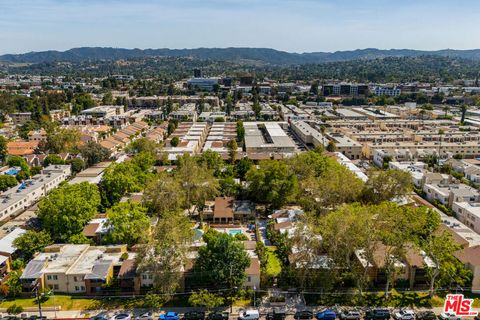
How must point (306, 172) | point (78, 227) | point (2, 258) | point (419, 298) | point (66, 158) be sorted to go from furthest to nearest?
1. point (66, 158)
2. point (306, 172)
3. point (78, 227)
4. point (2, 258)
5. point (419, 298)

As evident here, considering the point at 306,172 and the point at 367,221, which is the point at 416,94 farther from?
the point at 367,221

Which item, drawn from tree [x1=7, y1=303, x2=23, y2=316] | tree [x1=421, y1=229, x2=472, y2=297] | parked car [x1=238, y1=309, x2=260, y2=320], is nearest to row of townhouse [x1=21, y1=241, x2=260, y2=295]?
tree [x1=7, y1=303, x2=23, y2=316]

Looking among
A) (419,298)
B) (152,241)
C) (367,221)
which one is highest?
(367,221)

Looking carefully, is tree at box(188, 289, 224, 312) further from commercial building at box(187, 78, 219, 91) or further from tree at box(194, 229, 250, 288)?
commercial building at box(187, 78, 219, 91)

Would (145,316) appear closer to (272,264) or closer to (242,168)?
(272,264)

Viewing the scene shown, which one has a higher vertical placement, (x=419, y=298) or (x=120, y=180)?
(x=120, y=180)

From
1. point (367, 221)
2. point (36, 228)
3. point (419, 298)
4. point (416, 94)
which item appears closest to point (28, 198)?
point (36, 228)

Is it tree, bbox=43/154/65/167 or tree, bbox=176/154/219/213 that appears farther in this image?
tree, bbox=43/154/65/167
